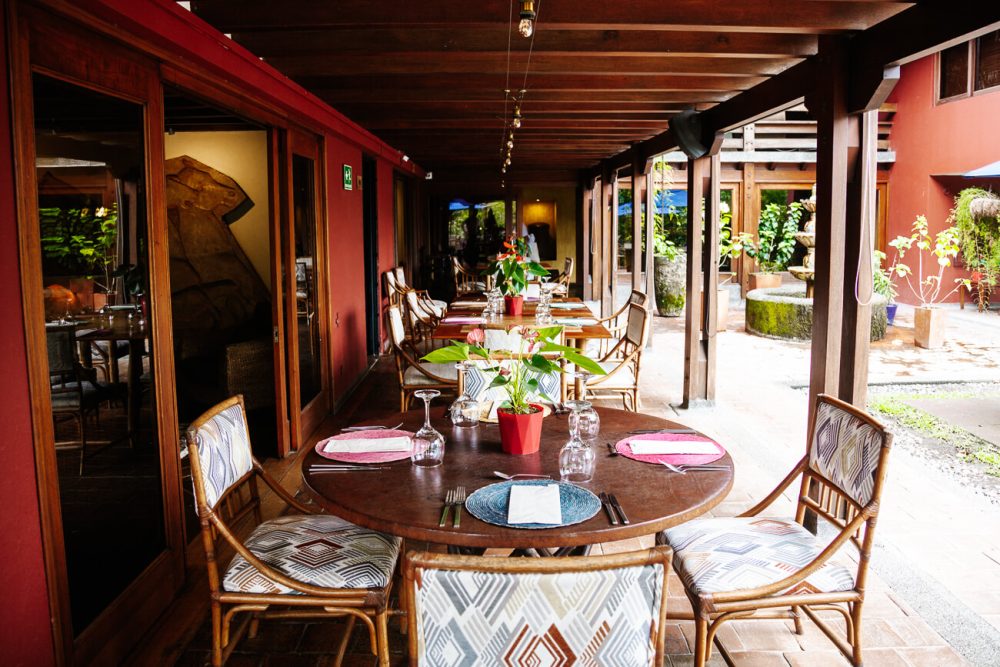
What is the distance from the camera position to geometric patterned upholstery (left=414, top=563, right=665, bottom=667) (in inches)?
52.2

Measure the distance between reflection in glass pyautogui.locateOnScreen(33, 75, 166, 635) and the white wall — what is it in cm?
392

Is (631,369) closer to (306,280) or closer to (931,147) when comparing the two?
(306,280)

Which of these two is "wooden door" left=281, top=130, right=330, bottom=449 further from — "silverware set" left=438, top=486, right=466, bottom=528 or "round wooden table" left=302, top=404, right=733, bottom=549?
"silverware set" left=438, top=486, right=466, bottom=528

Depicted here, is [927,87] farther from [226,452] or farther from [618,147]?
[226,452]

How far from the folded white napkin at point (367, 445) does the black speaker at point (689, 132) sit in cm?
430

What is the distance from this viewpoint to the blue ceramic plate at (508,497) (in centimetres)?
192

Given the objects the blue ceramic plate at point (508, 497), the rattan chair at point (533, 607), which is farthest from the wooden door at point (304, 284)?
the rattan chair at point (533, 607)

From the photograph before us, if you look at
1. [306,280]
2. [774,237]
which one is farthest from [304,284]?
[774,237]

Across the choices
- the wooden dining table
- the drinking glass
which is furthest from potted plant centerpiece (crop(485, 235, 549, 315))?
the drinking glass

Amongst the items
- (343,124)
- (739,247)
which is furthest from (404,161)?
(739,247)

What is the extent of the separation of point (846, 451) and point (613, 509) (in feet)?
2.89

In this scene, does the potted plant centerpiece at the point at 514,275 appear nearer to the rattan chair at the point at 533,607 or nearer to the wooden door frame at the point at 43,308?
the wooden door frame at the point at 43,308

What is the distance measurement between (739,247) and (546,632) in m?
11.5

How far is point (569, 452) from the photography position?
2.26 metres
